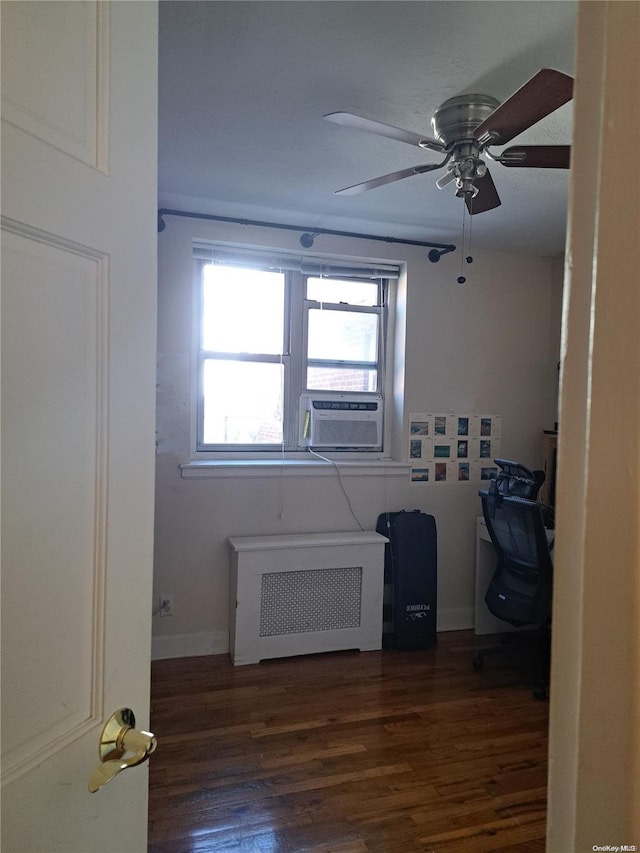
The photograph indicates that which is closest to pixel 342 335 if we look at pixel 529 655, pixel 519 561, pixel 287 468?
pixel 287 468

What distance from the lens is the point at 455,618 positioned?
3719 mm

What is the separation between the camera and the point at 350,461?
142 inches

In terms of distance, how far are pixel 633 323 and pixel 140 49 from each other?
729mm

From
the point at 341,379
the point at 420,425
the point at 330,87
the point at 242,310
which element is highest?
the point at 330,87

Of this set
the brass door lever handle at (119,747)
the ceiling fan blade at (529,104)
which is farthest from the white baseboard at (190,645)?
the ceiling fan blade at (529,104)

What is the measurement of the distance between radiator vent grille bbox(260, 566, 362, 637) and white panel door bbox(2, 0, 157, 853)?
2.40 meters

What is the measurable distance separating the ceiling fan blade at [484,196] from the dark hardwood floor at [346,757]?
89.7 inches

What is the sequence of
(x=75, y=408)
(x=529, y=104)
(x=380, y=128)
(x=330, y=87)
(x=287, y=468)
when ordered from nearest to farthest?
(x=75, y=408), (x=529, y=104), (x=380, y=128), (x=330, y=87), (x=287, y=468)

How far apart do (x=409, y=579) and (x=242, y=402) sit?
156 cm

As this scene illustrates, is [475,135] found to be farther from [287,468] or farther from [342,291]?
[287,468]

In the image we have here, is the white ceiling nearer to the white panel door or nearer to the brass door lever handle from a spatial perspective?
the white panel door

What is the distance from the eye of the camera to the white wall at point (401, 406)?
3166 millimetres

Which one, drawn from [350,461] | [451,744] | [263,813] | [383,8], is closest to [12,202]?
[383,8]

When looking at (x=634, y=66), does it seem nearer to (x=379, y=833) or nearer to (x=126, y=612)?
(x=126, y=612)
